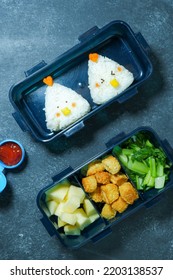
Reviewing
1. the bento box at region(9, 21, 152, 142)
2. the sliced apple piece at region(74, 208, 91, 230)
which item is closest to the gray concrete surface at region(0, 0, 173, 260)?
the bento box at region(9, 21, 152, 142)

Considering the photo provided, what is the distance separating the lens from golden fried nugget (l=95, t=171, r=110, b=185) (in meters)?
2.08

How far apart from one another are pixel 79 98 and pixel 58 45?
0.30 metres

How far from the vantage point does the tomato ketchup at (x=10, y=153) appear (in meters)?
2.14

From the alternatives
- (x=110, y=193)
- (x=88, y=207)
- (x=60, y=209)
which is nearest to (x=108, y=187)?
(x=110, y=193)

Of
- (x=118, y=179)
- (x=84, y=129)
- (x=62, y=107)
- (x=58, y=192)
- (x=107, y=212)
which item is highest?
(x=62, y=107)

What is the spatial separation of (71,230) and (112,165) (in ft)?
1.20

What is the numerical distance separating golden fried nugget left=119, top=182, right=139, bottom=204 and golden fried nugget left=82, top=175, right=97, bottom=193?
0.12 meters

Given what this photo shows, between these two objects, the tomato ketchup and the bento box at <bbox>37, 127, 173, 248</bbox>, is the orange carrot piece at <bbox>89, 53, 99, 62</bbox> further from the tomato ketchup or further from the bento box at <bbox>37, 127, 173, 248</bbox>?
the tomato ketchup

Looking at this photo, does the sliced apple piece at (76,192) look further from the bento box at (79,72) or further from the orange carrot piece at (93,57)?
the orange carrot piece at (93,57)

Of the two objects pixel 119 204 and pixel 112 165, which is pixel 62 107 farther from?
pixel 119 204

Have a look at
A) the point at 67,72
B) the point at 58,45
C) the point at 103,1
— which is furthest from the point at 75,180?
the point at 103,1

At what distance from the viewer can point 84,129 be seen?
2229 millimetres

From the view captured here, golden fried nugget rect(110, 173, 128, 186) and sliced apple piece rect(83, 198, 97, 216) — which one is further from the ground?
golden fried nugget rect(110, 173, 128, 186)

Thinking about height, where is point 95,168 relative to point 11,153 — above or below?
below
